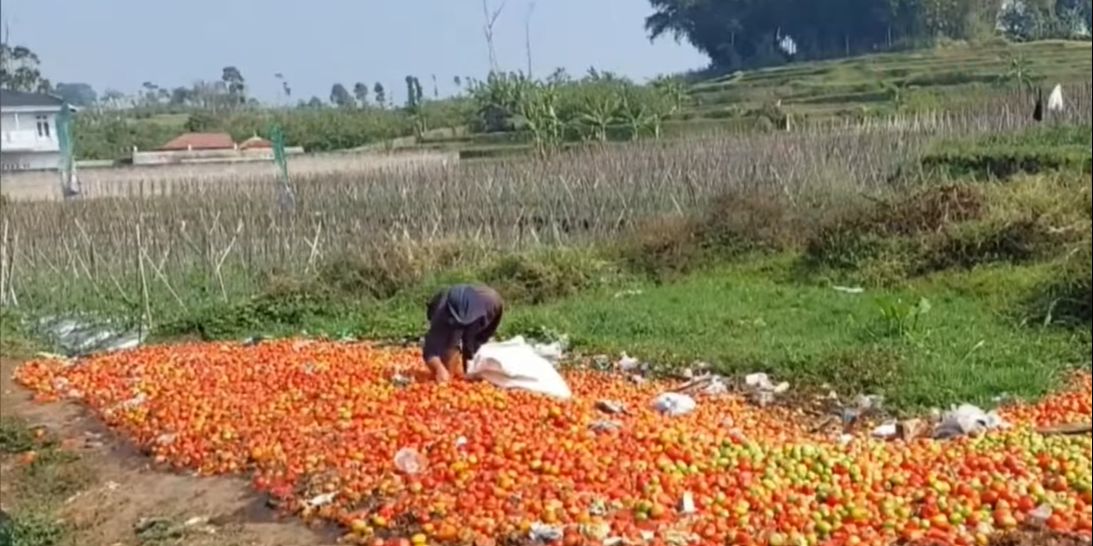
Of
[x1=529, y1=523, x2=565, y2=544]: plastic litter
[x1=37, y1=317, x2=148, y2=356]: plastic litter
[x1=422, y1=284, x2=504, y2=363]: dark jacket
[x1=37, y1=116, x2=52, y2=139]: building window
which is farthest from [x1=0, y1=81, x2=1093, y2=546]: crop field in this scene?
[x1=37, y1=116, x2=52, y2=139]: building window

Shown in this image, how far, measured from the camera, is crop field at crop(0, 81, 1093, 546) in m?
4.25

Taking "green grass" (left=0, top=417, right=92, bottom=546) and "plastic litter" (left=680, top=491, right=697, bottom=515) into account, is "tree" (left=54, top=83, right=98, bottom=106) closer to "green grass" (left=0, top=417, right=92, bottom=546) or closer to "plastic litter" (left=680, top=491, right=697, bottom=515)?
"green grass" (left=0, top=417, right=92, bottom=546)

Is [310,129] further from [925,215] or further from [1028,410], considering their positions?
[1028,410]

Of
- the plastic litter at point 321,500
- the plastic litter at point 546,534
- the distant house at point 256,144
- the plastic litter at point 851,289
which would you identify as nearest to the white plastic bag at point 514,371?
the plastic litter at point 321,500

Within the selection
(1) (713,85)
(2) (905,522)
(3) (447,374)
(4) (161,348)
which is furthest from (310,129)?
(2) (905,522)

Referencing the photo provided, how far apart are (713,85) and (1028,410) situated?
3312cm

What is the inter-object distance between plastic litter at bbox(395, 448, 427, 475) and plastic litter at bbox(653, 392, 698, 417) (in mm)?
1522

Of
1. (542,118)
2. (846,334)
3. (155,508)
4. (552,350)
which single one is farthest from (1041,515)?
(542,118)

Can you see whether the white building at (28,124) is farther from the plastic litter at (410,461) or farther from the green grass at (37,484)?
the plastic litter at (410,461)

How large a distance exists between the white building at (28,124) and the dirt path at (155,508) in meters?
3.81

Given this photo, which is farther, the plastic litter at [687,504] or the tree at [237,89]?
the tree at [237,89]

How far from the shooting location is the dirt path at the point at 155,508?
4.82 metres

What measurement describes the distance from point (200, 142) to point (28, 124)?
2129cm

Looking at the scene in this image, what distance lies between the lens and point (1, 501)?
19.9 feet
